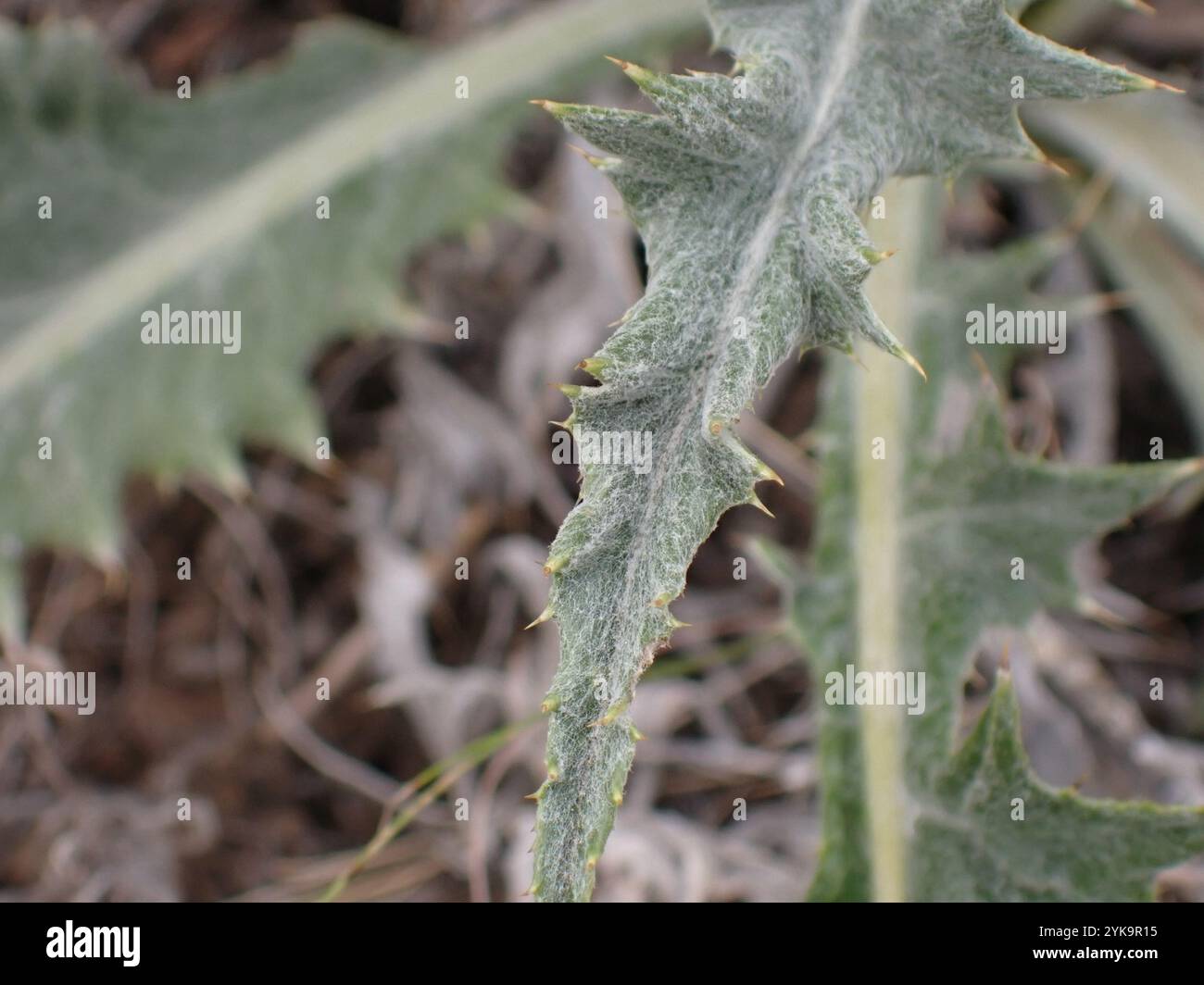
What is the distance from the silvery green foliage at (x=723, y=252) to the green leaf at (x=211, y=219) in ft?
3.11

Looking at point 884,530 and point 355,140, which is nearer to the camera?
point 884,530

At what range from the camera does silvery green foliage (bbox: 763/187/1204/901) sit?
1285mm

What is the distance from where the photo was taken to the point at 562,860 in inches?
34.6

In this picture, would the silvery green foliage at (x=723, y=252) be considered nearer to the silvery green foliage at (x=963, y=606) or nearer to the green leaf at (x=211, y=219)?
the silvery green foliage at (x=963, y=606)

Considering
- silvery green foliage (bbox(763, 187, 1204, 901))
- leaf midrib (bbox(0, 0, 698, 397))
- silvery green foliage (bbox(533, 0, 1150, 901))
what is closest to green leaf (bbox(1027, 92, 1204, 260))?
silvery green foliage (bbox(763, 187, 1204, 901))

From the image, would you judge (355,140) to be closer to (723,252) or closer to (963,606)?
(723,252)

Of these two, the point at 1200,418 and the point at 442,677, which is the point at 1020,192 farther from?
the point at 442,677

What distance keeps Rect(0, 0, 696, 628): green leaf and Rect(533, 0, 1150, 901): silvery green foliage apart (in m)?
0.95

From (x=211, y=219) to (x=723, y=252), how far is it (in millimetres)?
1288

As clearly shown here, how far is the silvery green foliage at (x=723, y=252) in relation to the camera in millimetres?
875

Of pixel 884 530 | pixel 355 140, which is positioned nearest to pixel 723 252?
pixel 884 530

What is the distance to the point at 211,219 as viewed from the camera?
1.98m

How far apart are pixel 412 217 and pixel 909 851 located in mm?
1316
